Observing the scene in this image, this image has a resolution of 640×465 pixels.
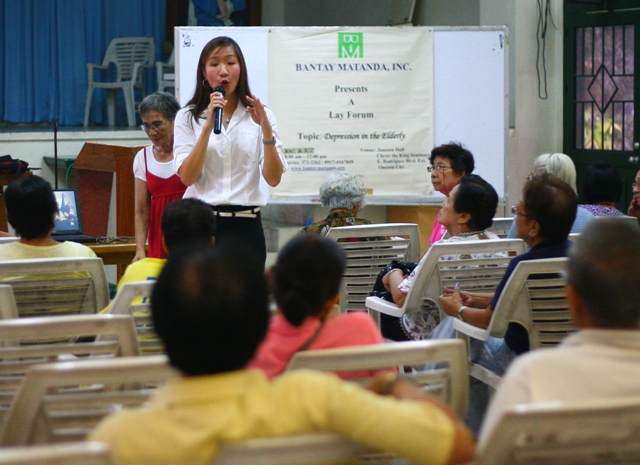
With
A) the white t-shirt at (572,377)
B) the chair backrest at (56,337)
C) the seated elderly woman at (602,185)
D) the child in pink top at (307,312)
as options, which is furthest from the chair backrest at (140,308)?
the seated elderly woman at (602,185)

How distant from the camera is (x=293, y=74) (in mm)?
5930

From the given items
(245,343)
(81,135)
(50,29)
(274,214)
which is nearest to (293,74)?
(274,214)

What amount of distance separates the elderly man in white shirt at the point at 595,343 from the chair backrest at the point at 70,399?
1.79 ft

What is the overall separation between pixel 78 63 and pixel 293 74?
5.44 m

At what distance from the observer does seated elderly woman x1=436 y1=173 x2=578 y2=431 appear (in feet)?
8.44

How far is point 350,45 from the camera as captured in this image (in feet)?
19.8

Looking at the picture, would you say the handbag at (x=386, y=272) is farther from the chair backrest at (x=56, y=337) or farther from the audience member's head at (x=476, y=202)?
the chair backrest at (x=56, y=337)

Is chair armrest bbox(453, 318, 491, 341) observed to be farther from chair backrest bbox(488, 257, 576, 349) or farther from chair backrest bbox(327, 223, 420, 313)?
chair backrest bbox(327, 223, 420, 313)

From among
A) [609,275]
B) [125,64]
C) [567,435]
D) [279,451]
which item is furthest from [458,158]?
[125,64]

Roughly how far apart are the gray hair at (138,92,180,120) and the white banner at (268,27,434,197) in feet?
7.35

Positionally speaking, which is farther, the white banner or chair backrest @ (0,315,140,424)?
the white banner

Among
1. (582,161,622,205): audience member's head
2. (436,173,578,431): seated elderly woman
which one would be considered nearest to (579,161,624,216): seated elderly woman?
(582,161,622,205): audience member's head

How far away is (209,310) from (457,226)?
7.08ft

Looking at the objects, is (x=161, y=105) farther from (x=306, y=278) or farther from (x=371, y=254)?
(x=306, y=278)
